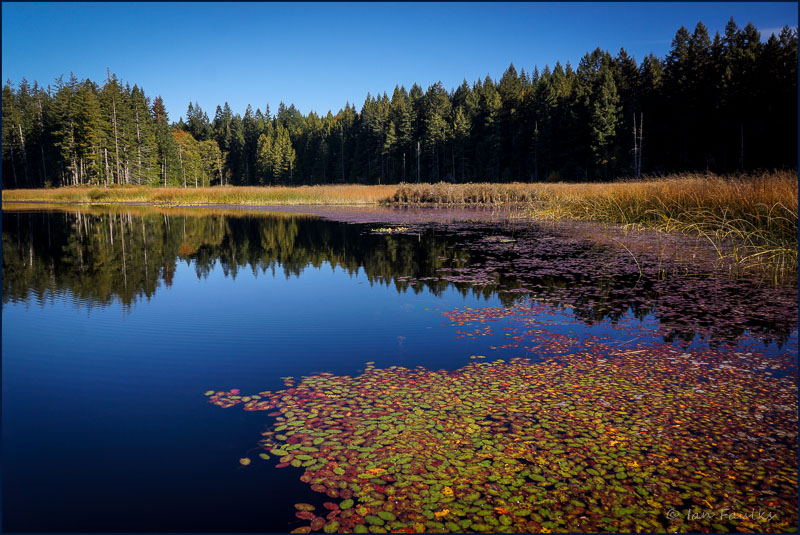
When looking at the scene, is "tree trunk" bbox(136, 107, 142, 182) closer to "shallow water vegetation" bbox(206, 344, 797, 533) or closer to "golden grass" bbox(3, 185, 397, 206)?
"golden grass" bbox(3, 185, 397, 206)

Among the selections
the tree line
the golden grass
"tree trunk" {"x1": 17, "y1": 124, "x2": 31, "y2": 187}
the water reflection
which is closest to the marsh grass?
the water reflection

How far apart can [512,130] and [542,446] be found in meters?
64.9

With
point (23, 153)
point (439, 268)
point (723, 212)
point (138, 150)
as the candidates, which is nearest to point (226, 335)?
point (439, 268)

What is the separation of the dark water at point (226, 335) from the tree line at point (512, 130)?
3402 centimetres

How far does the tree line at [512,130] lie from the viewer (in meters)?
43.0

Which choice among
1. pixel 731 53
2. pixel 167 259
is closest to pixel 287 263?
pixel 167 259

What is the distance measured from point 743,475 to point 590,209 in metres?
20.4

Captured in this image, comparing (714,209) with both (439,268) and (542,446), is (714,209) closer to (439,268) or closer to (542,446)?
(439,268)

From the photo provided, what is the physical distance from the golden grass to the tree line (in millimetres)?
11472

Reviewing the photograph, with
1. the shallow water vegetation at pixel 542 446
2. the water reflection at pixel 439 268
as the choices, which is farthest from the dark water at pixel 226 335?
the shallow water vegetation at pixel 542 446

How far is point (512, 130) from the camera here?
63.4 metres

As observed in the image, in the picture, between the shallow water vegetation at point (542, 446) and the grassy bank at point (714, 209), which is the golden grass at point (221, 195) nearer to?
the grassy bank at point (714, 209)

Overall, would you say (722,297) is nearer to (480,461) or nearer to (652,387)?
(652,387)

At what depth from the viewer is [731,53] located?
45594mm
